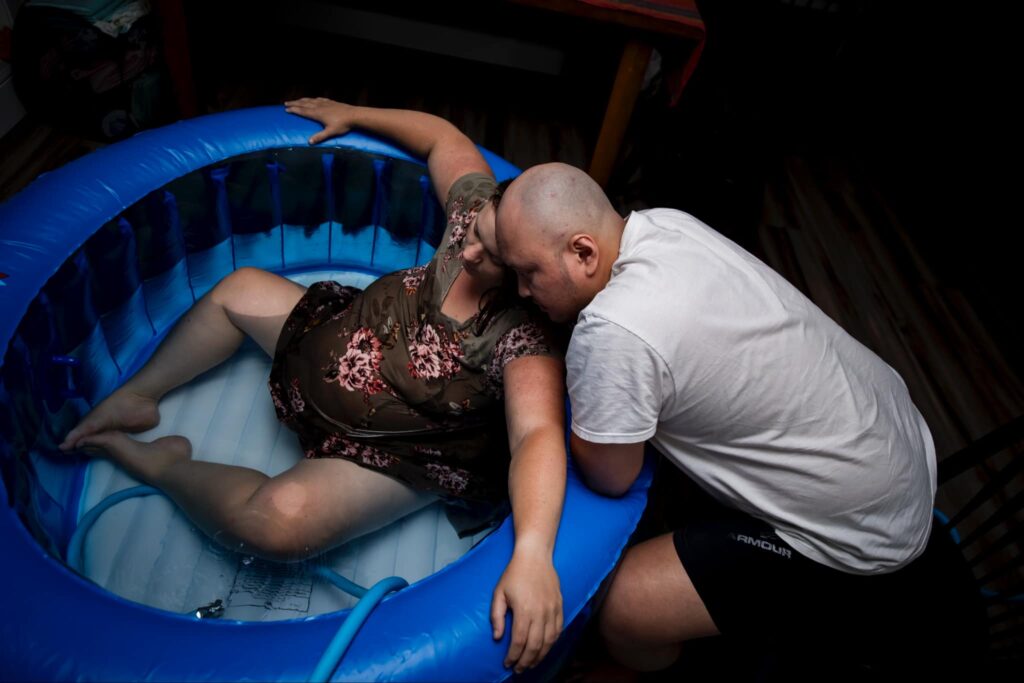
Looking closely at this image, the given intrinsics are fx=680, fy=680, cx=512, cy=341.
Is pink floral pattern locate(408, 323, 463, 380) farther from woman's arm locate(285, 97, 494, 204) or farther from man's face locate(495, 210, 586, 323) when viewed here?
woman's arm locate(285, 97, 494, 204)

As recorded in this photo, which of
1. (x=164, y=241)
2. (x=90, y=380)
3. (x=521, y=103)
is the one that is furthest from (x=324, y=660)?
(x=521, y=103)

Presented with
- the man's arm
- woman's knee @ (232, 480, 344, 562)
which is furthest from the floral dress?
the man's arm

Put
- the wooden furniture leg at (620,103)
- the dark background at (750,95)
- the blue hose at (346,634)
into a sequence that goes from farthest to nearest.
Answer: the dark background at (750,95) → the wooden furniture leg at (620,103) → the blue hose at (346,634)

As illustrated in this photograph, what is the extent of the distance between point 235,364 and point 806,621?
1.15 metres

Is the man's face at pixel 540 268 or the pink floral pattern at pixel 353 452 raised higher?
the man's face at pixel 540 268

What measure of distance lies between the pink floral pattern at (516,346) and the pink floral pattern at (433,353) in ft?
0.23

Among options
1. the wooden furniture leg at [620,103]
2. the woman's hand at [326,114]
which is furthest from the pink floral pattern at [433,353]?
the wooden furniture leg at [620,103]

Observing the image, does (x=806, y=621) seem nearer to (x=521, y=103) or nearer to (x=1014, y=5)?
(x=521, y=103)

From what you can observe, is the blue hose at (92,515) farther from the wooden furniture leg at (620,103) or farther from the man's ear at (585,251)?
the wooden furniture leg at (620,103)

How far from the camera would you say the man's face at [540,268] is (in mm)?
882

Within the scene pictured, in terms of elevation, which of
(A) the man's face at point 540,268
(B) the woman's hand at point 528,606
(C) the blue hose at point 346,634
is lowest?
(C) the blue hose at point 346,634

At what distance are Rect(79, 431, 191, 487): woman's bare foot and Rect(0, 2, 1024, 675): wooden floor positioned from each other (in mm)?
1120

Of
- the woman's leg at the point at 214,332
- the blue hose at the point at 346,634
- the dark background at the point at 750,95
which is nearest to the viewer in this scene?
the blue hose at the point at 346,634

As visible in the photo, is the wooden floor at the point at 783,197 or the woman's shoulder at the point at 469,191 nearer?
the woman's shoulder at the point at 469,191
